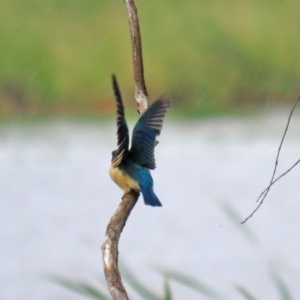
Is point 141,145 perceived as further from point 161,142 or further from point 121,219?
point 161,142

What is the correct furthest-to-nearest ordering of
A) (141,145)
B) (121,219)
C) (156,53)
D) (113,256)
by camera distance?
(156,53)
(141,145)
(121,219)
(113,256)

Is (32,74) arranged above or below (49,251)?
below

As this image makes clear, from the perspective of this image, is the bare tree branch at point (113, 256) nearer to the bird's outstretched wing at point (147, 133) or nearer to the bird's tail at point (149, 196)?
the bird's outstretched wing at point (147, 133)

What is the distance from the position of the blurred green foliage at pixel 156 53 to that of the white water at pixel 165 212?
118cm

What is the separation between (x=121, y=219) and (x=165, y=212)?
8651mm

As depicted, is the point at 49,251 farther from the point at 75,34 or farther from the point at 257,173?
the point at 75,34

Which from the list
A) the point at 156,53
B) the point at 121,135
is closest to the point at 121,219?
the point at 121,135

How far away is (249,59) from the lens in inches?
702

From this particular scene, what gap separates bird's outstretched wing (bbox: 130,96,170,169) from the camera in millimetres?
2798

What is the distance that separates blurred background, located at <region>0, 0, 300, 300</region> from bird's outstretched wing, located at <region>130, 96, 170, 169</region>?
2963mm

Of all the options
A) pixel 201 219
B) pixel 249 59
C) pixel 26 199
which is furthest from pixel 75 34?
pixel 201 219

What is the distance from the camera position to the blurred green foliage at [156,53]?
1703 centimetres

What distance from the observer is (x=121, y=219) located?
252 cm

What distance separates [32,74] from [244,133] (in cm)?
368
